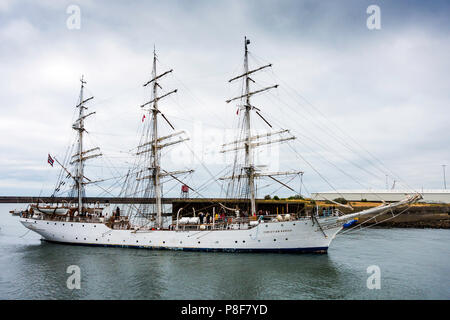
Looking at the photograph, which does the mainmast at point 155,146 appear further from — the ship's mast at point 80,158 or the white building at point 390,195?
the white building at point 390,195

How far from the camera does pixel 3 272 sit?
19281 millimetres

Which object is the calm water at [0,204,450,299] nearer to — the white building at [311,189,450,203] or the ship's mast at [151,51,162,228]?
the ship's mast at [151,51,162,228]

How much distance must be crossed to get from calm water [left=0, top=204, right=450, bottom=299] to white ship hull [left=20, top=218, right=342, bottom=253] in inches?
39.0

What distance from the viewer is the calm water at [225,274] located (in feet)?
48.8

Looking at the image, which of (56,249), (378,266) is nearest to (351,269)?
(378,266)

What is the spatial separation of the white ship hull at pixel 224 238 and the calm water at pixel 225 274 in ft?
3.25

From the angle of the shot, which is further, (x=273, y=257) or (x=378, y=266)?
(x=273, y=257)

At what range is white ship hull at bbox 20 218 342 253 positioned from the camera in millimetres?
24109

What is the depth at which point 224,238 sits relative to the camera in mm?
25266

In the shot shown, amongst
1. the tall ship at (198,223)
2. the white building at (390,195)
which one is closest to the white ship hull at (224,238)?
the tall ship at (198,223)

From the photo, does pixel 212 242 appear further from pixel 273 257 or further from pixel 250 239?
pixel 273 257

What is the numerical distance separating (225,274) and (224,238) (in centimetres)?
685

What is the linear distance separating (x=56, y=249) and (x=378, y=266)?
3069cm
